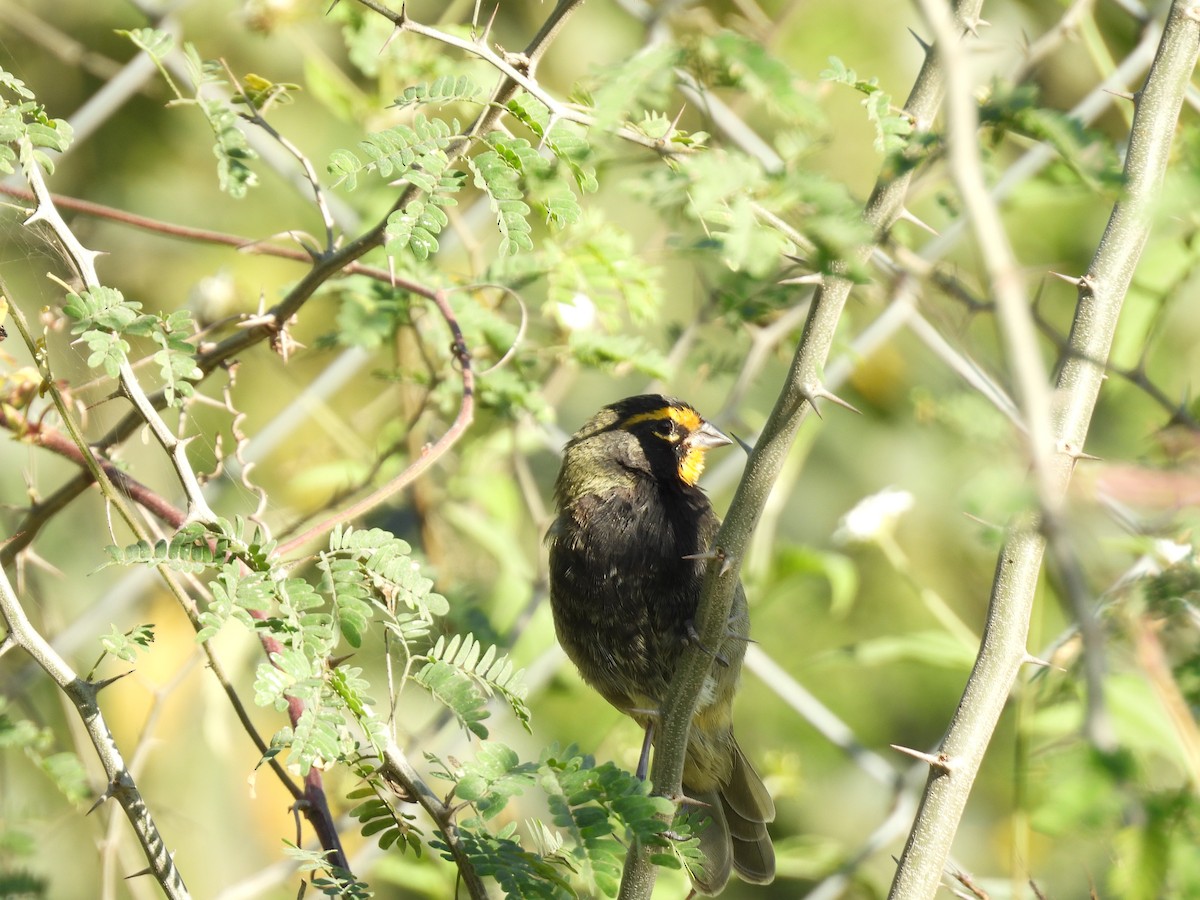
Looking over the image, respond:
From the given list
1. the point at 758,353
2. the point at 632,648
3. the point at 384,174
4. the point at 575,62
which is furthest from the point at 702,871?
the point at 575,62

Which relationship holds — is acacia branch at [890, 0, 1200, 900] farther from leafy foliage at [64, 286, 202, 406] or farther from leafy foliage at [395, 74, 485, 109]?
leafy foliage at [64, 286, 202, 406]

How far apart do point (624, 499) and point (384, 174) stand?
1.56 metres

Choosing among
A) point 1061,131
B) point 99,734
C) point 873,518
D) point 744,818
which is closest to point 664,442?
point 873,518

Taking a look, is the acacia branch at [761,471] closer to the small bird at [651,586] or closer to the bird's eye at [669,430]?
the small bird at [651,586]

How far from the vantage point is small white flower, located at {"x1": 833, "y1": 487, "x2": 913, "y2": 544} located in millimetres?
3787

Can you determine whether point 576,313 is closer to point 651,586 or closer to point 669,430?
point 669,430

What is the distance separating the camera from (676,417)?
3600 mm

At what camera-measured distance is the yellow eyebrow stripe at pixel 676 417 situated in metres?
3.60

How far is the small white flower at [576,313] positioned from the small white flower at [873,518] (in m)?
1.10

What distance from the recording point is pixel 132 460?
164 inches

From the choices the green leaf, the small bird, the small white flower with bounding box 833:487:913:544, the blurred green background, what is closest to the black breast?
the small bird

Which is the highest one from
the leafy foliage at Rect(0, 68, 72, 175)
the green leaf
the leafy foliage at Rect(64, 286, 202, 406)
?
the green leaf

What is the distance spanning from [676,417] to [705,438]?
0.36 ft

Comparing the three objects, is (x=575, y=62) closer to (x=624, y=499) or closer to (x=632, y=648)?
(x=624, y=499)
